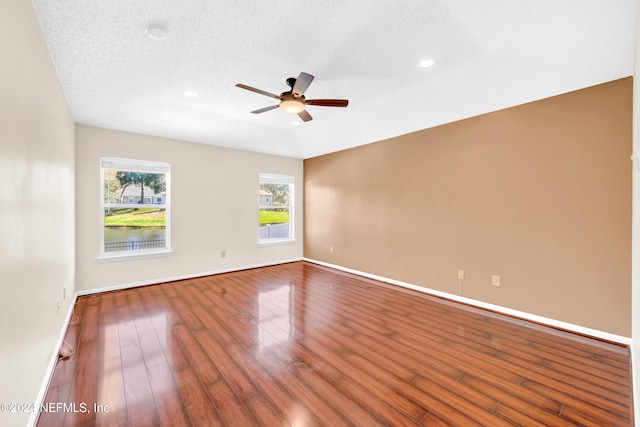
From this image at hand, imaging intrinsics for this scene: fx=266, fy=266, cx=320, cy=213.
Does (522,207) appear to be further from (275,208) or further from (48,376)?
(48,376)

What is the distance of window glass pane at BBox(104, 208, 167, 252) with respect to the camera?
13.5 ft

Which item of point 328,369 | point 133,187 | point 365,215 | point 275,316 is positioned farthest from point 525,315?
point 133,187

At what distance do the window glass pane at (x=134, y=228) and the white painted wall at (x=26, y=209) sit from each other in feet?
6.29

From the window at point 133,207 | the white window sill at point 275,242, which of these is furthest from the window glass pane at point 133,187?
the white window sill at point 275,242

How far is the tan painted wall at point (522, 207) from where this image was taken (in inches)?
101

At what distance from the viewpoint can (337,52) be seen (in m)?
2.37

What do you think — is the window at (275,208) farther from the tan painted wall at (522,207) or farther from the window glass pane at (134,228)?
the tan painted wall at (522,207)

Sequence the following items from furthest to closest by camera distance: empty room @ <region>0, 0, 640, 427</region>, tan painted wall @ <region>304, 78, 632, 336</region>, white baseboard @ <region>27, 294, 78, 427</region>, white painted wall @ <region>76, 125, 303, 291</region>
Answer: white painted wall @ <region>76, 125, 303, 291</region> → tan painted wall @ <region>304, 78, 632, 336</region> → empty room @ <region>0, 0, 640, 427</region> → white baseboard @ <region>27, 294, 78, 427</region>

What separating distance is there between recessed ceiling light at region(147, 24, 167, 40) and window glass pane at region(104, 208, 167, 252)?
122 inches

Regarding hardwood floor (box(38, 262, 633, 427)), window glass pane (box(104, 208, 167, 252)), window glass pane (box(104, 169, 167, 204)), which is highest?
window glass pane (box(104, 169, 167, 204))

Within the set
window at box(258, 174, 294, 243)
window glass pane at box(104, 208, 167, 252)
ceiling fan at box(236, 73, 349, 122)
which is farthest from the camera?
window at box(258, 174, 294, 243)

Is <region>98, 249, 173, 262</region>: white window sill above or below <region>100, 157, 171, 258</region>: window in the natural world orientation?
below

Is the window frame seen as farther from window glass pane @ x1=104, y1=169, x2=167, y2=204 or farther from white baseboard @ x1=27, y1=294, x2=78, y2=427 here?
white baseboard @ x1=27, y1=294, x2=78, y2=427

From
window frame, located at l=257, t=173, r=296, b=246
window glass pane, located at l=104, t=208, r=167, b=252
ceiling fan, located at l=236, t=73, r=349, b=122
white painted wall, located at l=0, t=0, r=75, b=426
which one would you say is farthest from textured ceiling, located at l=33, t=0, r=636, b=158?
window frame, located at l=257, t=173, r=296, b=246
